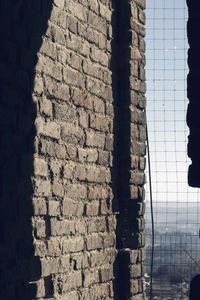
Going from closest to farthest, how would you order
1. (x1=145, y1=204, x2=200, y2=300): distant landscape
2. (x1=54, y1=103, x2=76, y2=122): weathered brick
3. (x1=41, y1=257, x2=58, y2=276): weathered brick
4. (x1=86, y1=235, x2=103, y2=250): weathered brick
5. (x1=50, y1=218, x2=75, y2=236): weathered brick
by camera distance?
(x1=41, y1=257, x2=58, y2=276): weathered brick < (x1=50, y1=218, x2=75, y2=236): weathered brick < (x1=54, y1=103, x2=76, y2=122): weathered brick < (x1=86, y1=235, x2=103, y2=250): weathered brick < (x1=145, y1=204, x2=200, y2=300): distant landscape

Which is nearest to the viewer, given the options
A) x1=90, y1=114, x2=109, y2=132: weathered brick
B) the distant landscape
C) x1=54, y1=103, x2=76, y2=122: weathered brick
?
x1=54, y1=103, x2=76, y2=122: weathered brick

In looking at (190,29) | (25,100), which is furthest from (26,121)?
(190,29)

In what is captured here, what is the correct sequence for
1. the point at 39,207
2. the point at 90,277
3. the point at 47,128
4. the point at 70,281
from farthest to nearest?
the point at 90,277 → the point at 70,281 → the point at 47,128 → the point at 39,207

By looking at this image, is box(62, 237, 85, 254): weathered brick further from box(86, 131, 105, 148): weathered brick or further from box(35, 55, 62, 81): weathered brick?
box(35, 55, 62, 81): weathered brick

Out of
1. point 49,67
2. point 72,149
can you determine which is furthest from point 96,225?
point 49,67

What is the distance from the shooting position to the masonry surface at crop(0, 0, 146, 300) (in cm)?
302

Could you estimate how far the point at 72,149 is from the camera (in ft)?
11.4

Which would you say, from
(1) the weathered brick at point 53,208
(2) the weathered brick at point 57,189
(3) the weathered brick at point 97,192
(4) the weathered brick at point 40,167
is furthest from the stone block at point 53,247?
(3) the weathered brick at point 97,192

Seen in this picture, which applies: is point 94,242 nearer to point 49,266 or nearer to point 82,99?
point 49,266

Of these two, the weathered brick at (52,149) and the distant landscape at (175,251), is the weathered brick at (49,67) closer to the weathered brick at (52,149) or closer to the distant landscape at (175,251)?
the weathered brick at (52,149)

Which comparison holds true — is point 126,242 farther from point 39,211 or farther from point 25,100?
point 25,100

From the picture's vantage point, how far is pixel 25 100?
10.2 feet

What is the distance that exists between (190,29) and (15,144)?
107cm

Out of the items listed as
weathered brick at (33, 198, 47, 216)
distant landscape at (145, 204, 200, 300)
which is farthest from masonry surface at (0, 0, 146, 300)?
distant landscape at (145, 204, 200, 300)
